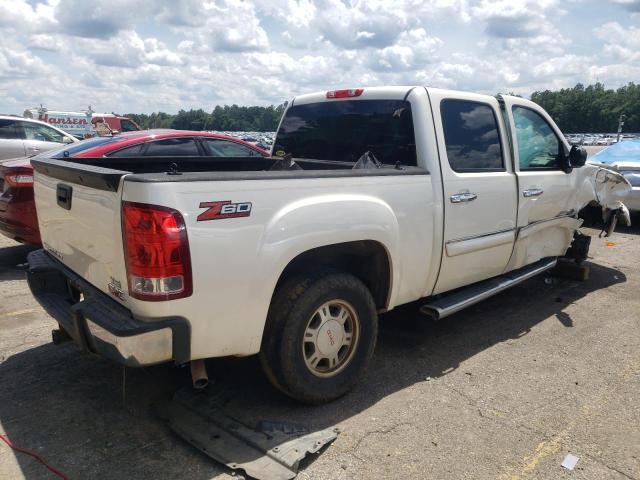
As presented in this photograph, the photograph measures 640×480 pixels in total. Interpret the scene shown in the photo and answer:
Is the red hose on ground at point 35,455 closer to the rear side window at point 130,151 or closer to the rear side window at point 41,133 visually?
the rear side window at point 130,151

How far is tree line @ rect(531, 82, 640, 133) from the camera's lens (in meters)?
111

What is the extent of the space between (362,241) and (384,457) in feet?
4.16

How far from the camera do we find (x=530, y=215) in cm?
464

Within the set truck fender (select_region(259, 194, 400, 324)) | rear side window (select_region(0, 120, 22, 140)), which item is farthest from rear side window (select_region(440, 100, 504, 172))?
rear side window (select_region(0, 120, 22, 140))

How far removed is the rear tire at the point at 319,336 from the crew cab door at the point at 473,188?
2.91 ft

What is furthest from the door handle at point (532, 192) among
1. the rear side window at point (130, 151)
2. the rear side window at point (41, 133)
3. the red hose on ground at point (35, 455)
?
the rear side window at point (41, 133)

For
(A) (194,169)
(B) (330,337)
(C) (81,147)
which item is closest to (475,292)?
(B) (330,337)

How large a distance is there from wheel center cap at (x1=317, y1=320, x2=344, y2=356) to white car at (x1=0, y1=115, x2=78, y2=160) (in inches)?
399

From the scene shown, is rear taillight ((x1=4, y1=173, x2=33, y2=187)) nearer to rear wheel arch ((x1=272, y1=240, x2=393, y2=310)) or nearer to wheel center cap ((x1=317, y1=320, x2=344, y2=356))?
rear wheel arch ((x1=272, y1=240, x2=393, y2=310))

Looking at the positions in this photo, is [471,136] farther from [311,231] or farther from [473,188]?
[311,231]

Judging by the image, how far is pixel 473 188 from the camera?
394cm

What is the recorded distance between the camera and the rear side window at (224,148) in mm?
7430

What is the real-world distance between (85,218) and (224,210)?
0.87 m

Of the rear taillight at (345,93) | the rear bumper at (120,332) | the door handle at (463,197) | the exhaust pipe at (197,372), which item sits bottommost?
the exhaust pipe at (197,372)
